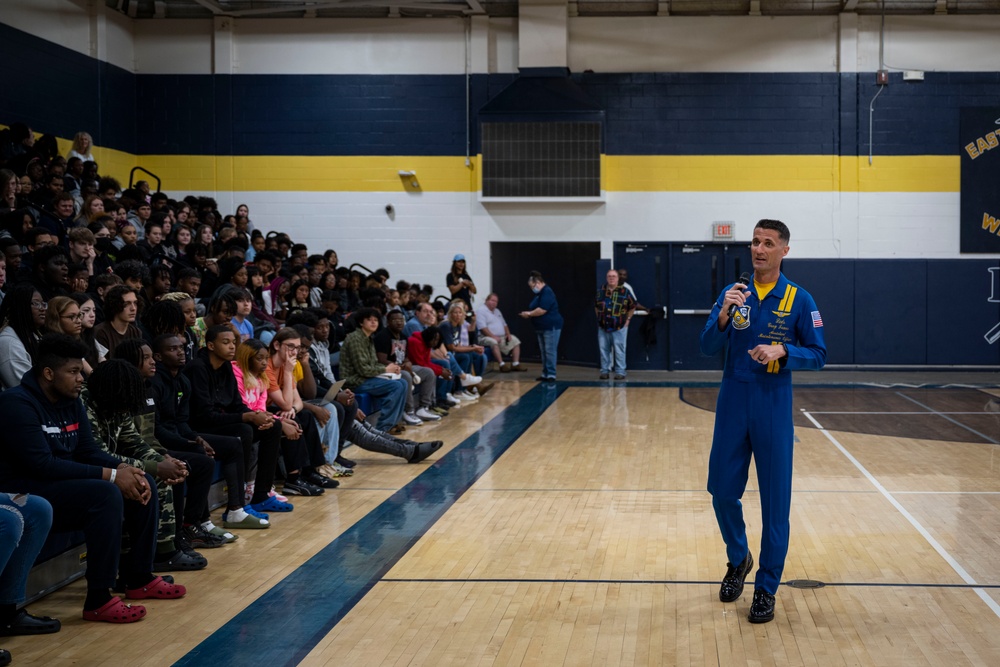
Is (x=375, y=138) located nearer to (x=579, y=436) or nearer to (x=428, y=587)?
(x=579, y=436)

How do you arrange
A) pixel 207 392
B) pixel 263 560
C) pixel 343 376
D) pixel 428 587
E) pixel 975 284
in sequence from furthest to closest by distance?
pixel 975 284
pixel 343 376
pixel 207 392
pixel 263 560
pixel 428 587

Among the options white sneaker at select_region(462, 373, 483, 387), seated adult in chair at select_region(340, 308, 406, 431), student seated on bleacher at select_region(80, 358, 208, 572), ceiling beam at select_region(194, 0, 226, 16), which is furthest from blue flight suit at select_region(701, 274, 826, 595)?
ceiling beam at select_region(194, 0, 226, 16)

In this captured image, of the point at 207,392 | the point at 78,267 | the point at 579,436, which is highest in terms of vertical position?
the point at 78,267

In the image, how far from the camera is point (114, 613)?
179 inches

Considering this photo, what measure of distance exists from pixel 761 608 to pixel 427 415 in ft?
22.0

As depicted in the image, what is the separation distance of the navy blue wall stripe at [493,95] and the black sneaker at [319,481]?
9.58 meters

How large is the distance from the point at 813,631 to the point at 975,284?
13.1 m

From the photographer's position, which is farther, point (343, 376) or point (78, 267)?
point (343, 376)

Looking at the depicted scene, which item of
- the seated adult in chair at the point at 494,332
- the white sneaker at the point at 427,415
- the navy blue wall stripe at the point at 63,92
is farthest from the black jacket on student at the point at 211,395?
the seated adult in chair at the point at 494,332

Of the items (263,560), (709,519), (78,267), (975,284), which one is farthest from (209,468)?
(975,284)

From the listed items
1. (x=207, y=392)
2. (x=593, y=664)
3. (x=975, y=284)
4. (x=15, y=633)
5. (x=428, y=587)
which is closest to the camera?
(x=593, y=664)

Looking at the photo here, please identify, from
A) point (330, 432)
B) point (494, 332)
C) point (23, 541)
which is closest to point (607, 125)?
point (494, 332)

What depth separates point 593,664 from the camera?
4.05 metres

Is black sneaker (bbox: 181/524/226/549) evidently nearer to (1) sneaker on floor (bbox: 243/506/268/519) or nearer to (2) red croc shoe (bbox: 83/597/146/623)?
(1) sneaker on floor (bbox: 243/506/268/519)
